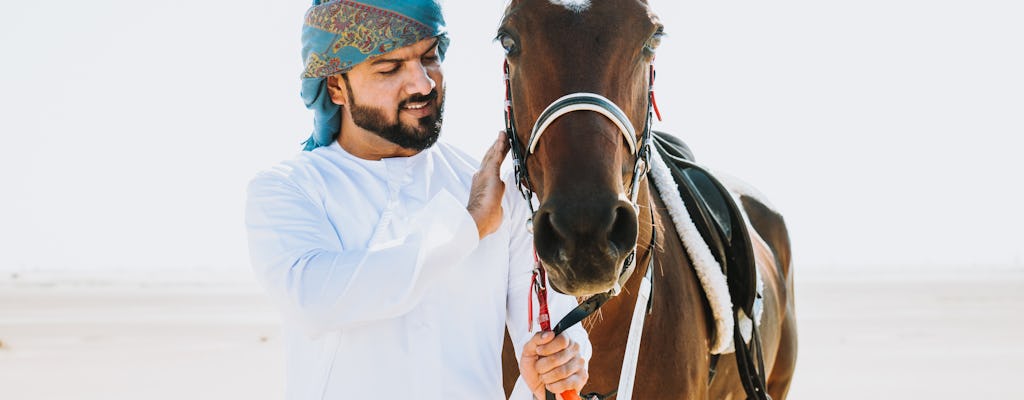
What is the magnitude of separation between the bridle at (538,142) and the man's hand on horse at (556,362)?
0.13 ft

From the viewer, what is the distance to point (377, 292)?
A: 1935 millimetres

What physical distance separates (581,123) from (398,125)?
1.92 feet

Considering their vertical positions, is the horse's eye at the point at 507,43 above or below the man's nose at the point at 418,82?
above

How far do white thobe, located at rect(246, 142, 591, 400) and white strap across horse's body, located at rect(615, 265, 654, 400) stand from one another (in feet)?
0.63

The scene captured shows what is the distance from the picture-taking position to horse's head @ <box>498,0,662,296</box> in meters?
1.86

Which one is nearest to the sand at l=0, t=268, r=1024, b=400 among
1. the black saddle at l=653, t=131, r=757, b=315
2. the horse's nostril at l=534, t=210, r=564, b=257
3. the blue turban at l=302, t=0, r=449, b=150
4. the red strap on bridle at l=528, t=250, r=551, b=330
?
the black saddle at l=653, t=131, r=757, b=315

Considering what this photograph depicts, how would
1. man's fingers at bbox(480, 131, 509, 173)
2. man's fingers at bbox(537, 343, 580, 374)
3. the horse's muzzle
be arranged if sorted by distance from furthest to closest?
man's fingers at bbox(480, 131, 509, 173)
man's fingers at bbox(537, 343, 580, 374)
the horse's muzzle

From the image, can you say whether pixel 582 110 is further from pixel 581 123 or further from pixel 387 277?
pixel 387 277

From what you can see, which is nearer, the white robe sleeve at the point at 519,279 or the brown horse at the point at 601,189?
the brown horse at the point at 601,189

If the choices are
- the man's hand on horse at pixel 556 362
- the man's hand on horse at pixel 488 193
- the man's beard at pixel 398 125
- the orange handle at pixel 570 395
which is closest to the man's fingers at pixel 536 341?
the man's hand on horse at pixel 556 362

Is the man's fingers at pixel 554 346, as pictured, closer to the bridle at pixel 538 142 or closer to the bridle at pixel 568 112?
the bridle at pixel 538 142

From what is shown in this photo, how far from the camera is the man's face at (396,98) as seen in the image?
234 cm

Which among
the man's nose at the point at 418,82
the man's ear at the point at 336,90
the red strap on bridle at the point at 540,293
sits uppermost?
the man's nose at the point at 418,82

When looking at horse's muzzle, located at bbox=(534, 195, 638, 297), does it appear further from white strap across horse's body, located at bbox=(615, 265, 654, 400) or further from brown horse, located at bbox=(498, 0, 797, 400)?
white strap across horse's body, located at bbox=(615, 265, 654, 400)
